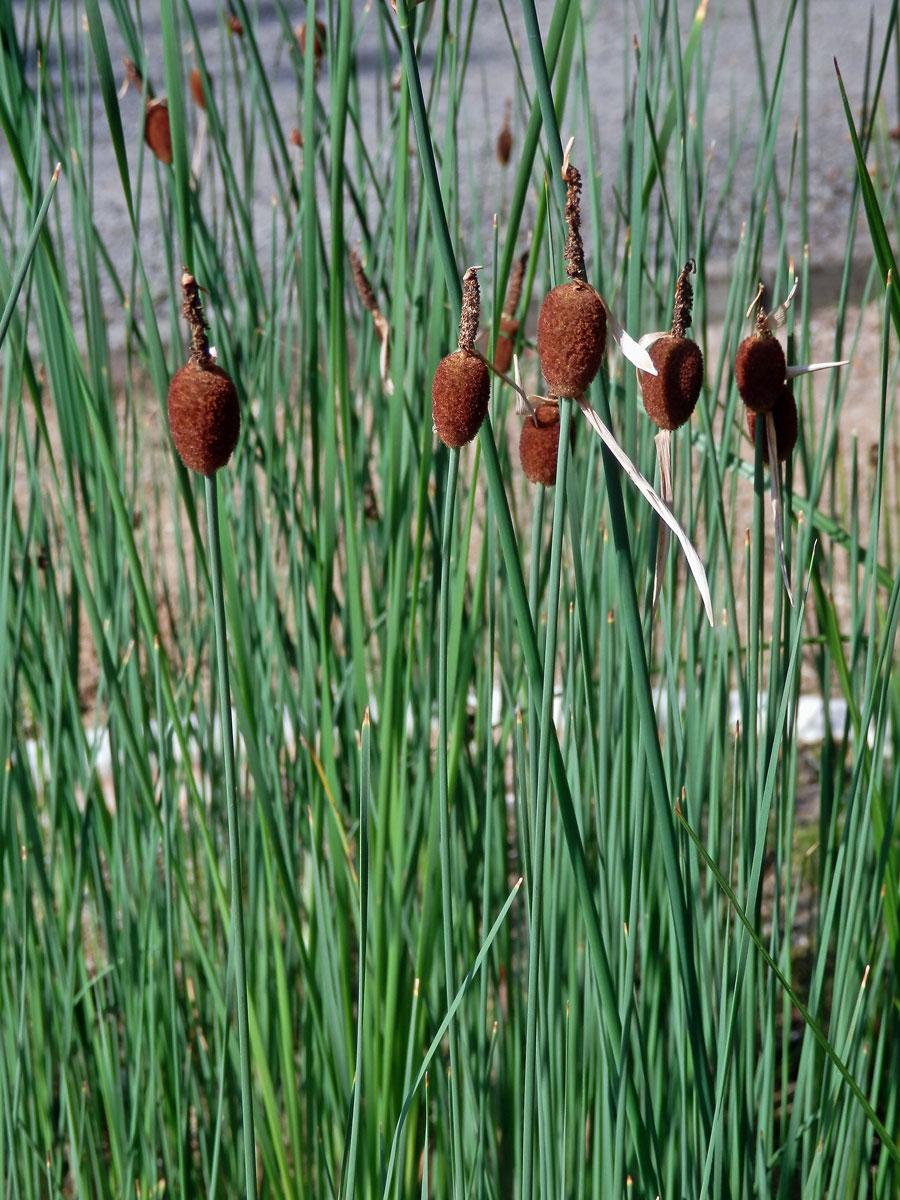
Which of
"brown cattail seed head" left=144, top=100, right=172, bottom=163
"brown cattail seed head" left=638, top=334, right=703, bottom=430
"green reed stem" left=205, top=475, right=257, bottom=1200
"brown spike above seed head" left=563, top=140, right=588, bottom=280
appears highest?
"brown cattail seed head" left=144, top=100, right=172, bottom=163

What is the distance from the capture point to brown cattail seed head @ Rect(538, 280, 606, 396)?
32 cm

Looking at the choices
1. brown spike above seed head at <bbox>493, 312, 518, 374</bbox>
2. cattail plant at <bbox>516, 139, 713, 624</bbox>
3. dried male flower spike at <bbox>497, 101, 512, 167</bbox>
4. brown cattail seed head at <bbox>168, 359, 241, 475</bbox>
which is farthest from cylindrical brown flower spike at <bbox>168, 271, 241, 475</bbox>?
dried male flower spike at <bbox>497, 101, 512, 167</bbox>

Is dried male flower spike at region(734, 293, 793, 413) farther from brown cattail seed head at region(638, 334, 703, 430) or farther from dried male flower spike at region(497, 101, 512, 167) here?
dried male flower spike at region(497, 101, 512, 167)

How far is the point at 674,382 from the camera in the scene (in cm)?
36

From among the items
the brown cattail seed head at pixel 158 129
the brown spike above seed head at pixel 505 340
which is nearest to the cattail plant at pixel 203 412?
the brown spike above seed head at pixel 505 340

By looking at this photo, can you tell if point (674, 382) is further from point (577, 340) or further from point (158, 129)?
point (158, 129)

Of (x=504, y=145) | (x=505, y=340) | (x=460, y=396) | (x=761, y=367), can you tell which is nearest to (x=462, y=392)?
(x=460, y=396)

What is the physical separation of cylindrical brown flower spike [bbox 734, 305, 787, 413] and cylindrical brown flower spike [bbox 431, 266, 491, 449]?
100mm

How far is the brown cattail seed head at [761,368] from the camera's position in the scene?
397 mm

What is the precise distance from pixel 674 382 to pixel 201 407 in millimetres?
151

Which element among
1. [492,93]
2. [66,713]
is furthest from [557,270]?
[492,93]

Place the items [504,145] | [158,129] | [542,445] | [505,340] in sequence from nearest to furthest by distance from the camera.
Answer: [542,445] < [505,340] < [158,129] < [504,145]

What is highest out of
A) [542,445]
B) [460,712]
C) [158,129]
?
[158,129]

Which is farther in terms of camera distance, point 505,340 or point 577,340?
point 505,340
